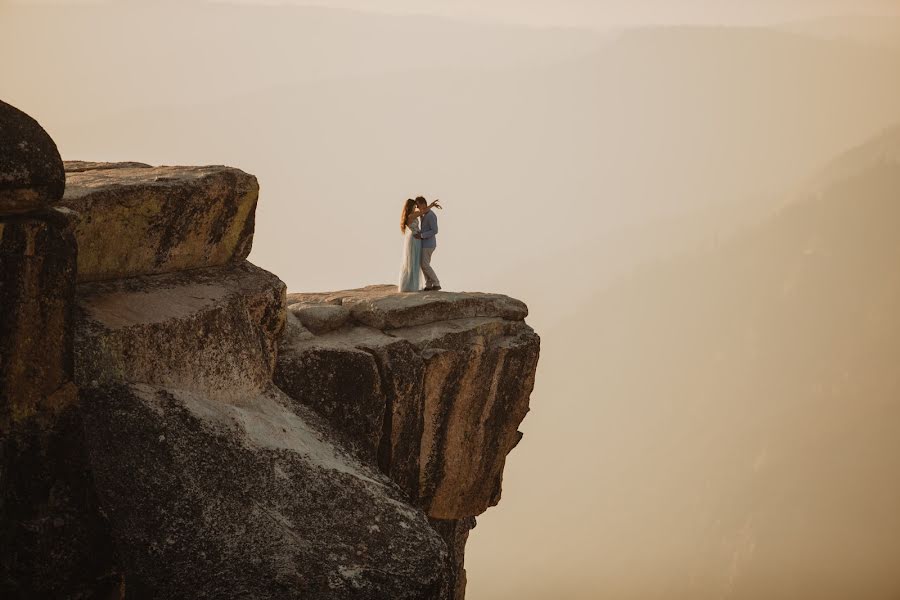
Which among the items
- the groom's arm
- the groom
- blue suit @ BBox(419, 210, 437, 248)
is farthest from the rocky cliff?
the groom's arm

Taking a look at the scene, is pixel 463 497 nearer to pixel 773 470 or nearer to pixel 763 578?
pixel 763 578

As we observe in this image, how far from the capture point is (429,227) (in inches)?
950

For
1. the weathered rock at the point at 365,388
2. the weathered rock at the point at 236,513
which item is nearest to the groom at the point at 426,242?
the weathered rock at the point at 365,388

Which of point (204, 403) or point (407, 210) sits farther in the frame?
point (407, 210)

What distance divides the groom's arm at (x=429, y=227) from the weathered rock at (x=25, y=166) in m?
13.5

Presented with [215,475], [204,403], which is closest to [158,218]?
[204,403]

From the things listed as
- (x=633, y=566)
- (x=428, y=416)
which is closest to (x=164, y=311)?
(x=428, y=416)

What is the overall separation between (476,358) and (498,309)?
185 centimetres

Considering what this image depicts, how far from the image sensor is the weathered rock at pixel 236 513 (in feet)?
38.7

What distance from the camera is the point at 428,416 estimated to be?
20.6 m

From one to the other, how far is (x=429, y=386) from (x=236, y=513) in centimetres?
815

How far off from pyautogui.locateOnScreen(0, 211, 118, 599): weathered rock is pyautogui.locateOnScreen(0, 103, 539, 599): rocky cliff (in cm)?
2

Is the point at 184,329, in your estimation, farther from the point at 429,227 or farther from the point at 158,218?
the point at 429,227

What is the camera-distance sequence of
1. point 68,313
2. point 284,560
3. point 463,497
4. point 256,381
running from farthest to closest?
1. point 463,497
2. point 256,381
3. point 284,560
4. point 68,313
